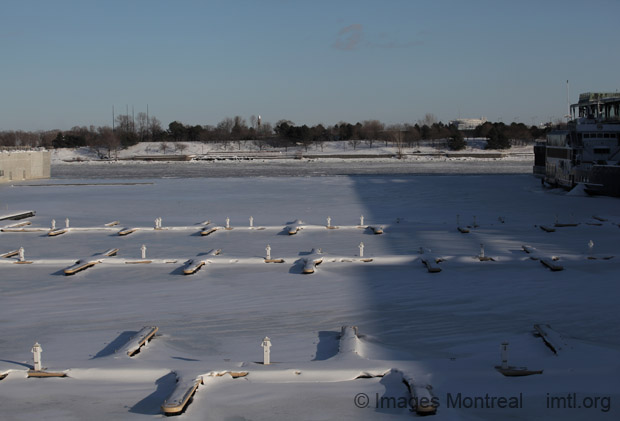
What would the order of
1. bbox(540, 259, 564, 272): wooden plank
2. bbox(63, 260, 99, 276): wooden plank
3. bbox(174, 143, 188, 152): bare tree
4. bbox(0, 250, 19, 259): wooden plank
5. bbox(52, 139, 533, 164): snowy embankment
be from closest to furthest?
1. bbox(540, 259, 564, 272): wooden plank
2. bbox(63, 260, 99, 276): wooden plank
3. bbox(0, 250, 19, 259): wooden plank
4. bbox(52, 139, 533, 164): snowy embankment
5. bbox(174, 143, 188, 152): bare tree

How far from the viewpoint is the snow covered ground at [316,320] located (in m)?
8.16

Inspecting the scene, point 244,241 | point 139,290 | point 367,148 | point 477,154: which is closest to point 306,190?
point 244,241

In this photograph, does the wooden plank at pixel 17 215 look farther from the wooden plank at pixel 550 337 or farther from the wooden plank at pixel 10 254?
the wooden plank at pixel 550 337

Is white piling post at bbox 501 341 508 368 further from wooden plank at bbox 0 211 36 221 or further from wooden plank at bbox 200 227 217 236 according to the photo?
wooden plank at bbox 0 211 36 221

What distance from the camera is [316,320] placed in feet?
39.4

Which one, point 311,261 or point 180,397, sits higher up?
point 311,261

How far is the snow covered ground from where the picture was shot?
816cm

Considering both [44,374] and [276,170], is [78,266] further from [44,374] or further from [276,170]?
[276,170]

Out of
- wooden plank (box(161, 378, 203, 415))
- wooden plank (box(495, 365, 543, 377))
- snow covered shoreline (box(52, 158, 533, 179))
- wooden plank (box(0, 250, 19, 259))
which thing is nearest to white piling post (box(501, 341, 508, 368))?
wooden plank (box(495, 365, 543, 377))

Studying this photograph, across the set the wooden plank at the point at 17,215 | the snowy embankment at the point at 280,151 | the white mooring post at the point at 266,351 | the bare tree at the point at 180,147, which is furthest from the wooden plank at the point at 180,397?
the bare tree at the point at 180,147

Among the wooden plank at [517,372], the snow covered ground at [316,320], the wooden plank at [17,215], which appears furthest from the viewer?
the wooden plank at [17,215]

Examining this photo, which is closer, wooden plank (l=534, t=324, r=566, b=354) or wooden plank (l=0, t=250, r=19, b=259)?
wooden plank (l=534, t=324, r=566, b=354)

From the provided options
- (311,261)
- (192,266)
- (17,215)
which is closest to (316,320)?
(311,261)

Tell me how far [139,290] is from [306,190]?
27343 mm
